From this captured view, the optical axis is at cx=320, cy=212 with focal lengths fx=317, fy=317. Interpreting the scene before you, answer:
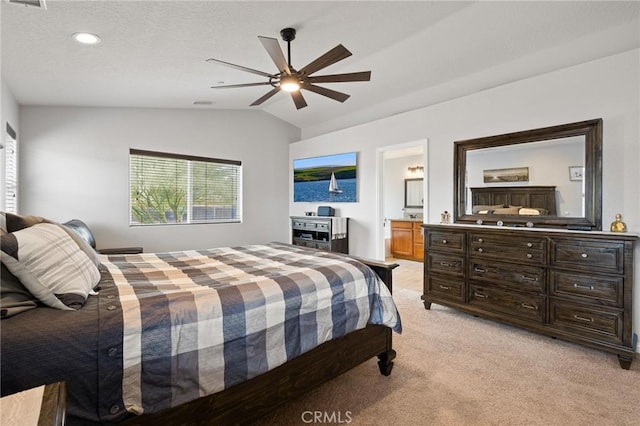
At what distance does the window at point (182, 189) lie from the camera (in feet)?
15.1

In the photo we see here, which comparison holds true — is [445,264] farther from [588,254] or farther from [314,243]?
[314,243]

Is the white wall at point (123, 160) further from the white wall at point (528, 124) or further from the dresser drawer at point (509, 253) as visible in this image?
the dresser drawer at point (509, 253)

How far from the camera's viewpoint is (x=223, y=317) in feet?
4.94

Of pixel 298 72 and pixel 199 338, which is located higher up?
pixel 298 72

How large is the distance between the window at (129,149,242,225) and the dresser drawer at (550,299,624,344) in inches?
180

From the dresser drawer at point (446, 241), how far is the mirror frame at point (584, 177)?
0.40 metres

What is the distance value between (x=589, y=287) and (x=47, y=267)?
3.67m

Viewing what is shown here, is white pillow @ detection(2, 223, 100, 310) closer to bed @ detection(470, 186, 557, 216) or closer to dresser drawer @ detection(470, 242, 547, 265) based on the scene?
dresser drawer @ detection(470, 242, 547, 265)

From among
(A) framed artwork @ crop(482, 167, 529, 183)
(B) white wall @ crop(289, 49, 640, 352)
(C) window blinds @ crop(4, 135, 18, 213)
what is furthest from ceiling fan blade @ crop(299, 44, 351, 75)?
(C) window blinds @ crop(4, 135, 18, 213)

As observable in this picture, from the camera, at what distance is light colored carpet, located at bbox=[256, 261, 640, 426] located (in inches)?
74.2

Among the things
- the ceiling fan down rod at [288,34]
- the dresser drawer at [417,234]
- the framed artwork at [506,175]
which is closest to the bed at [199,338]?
the ceiling fan down rod at [288,34]

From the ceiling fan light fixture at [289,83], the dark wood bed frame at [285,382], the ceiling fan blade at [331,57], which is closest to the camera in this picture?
the dark wood bed frame at [285,382]

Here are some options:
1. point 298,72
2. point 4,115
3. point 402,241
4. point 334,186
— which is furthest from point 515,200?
point 4,115

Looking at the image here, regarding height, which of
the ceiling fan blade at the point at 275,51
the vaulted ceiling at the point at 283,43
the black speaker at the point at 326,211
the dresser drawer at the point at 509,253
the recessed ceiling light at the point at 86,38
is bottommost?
the dresser drawer at the point at 509,253
